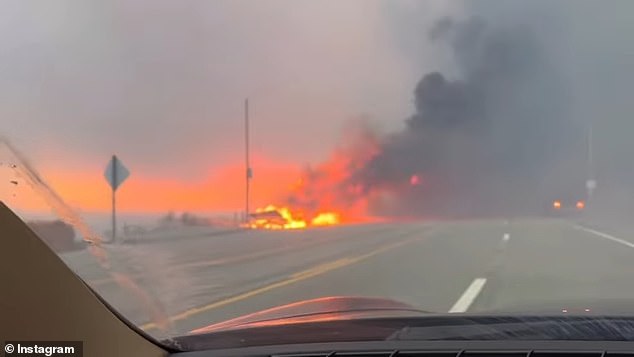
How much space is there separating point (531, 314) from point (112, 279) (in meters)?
2.18

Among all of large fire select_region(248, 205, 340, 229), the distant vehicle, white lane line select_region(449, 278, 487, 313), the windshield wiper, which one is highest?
the distant vehicle

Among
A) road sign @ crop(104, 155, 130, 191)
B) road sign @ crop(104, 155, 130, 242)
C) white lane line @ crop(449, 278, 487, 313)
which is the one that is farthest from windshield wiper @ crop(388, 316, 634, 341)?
white lane line @ crop(449, 278, 487, 313)

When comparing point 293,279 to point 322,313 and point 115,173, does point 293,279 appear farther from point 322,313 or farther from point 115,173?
point 322,313

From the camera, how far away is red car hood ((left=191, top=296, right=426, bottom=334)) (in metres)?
3.50

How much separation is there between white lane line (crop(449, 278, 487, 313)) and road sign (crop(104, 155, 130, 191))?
3695 millimetres

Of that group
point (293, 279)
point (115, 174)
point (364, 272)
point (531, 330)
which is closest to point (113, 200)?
point (115, 174)

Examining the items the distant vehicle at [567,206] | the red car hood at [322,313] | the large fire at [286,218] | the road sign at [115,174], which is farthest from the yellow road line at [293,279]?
the distant vehicle at [567,206]

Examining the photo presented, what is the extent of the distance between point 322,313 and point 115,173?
9.07 feet

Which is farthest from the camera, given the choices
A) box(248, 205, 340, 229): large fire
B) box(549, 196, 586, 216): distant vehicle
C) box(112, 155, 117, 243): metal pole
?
box(549, 196, 586, 216): distant vehicle

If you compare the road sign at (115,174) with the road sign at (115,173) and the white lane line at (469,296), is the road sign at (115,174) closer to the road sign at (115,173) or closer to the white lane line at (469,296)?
the road sign at (115,173)

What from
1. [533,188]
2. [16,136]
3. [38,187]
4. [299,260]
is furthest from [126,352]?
[533,188]

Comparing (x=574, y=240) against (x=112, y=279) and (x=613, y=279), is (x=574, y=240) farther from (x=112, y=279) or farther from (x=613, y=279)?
(x=112, y=279)

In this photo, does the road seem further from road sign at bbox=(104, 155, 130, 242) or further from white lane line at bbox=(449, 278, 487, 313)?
road sign at bbox=(104, 155, 130, 242)

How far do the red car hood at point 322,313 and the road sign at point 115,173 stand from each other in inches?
78.1
